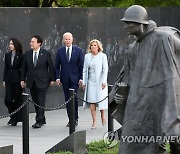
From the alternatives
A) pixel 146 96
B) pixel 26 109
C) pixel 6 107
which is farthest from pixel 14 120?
pixel 146 96

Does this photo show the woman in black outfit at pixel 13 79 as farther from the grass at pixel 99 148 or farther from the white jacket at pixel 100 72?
the grass at pixel 99 148

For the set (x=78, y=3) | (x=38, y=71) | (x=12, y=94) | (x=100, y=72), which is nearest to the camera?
(x=100, y=72)

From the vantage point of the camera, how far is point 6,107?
1848cm

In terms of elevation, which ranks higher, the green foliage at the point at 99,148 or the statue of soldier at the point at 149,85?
the statue of soldier at the point at 149,85

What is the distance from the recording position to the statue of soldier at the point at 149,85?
336 inches

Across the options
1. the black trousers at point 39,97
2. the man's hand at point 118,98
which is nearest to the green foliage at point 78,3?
the black trousers at point 39,97

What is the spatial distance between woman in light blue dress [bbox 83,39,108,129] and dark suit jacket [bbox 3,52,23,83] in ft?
5.00

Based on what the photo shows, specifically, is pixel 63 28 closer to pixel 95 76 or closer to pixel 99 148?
pixel 95 76

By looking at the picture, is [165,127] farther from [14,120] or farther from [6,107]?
[6,107]

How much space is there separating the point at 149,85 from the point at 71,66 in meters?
8.02

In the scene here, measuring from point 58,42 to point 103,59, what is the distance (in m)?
3.99

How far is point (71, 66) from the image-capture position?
1658cm

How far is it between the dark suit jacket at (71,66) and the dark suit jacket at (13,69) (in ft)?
2.72

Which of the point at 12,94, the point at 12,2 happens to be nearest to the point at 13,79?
the point at 12,94
